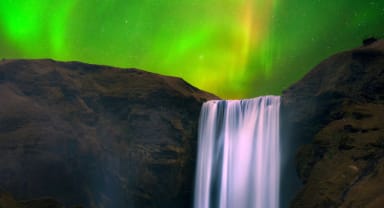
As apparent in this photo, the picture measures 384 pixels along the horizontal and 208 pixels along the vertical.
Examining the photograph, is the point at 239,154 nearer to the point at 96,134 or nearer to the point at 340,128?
the point at 340,128

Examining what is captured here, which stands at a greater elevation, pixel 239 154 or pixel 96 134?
pixel 96 134

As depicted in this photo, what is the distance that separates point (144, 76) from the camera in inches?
1113

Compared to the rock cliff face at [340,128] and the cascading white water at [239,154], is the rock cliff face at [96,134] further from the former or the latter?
the rock cliff face at [340,128]

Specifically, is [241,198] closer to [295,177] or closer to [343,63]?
[295,177]

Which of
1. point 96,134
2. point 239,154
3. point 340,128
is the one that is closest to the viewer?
point 340,128

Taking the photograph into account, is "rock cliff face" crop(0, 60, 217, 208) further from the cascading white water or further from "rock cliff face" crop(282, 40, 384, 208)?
"rock cliff face" crop(282, 40, 384, 208)

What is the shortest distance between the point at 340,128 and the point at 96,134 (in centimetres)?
1478

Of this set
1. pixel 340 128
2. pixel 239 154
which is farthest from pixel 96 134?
pixel 340 128

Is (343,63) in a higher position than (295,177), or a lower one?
higher

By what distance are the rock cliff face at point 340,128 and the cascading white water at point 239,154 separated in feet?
6.23

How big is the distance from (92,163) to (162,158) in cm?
430

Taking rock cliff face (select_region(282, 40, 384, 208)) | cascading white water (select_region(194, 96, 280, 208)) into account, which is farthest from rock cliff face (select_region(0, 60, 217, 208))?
rock cliff face (select_region(282, 40, 384, 208))

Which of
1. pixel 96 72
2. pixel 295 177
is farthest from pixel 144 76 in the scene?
pixel 295 177

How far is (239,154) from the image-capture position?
25.5m
